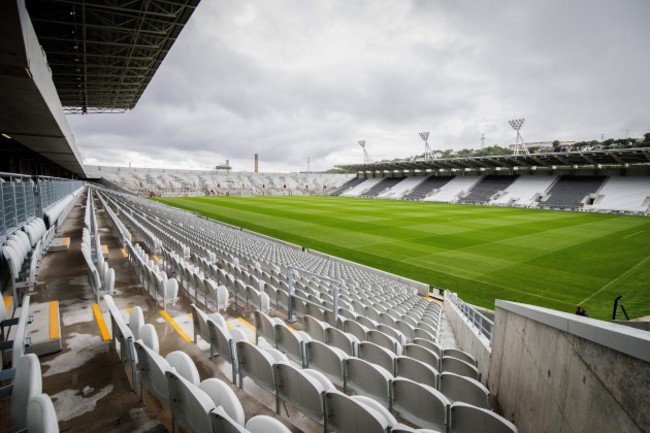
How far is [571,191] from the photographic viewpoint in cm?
4738

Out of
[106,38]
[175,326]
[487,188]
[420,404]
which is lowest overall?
[175,326]

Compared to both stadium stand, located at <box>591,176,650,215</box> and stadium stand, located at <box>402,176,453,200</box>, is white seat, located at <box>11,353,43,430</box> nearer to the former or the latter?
stadium stand, located at <box>591,176,650,215</box>

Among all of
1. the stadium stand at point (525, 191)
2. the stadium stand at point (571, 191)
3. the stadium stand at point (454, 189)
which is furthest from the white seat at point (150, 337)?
the stadium stand at point (454, 189)

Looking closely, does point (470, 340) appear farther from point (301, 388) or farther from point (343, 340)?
point (301, 388)

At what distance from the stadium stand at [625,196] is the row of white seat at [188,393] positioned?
51.3 meters

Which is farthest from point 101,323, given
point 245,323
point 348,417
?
point 348,417

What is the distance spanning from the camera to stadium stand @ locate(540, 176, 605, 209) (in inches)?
1756

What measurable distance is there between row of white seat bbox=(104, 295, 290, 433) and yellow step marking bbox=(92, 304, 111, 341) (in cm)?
135

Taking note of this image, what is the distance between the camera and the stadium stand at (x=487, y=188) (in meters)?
52.8

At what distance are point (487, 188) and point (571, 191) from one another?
11.7 metres

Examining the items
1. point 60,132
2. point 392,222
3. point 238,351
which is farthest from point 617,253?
point 60,132

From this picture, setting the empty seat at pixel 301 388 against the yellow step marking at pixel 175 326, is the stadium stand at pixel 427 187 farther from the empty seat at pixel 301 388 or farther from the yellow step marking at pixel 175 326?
the empty seat at pixel 301 388

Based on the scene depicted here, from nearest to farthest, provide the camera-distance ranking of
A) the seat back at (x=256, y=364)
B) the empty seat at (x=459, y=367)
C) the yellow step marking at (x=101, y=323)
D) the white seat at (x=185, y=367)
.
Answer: the white seat at (x=185, y=367), the seat back at (x=256, y=364), the empty seat at (x=459, y=367), the yellow step marking at (x=101, y=323)

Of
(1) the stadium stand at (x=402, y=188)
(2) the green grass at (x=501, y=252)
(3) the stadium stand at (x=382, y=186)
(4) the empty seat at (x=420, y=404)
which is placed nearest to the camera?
(4) the empty seat at (x=420, y=404)
